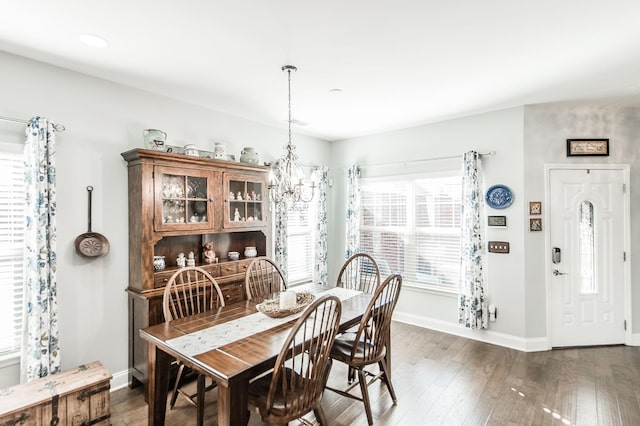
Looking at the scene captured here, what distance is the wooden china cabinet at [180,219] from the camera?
2.83 meters

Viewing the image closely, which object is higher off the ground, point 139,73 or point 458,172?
point 139,73

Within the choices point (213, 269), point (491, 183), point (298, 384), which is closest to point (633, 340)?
point (491, 183)

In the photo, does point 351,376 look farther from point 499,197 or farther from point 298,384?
point 499,197

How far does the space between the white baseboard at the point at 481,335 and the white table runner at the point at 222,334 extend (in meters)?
2.60

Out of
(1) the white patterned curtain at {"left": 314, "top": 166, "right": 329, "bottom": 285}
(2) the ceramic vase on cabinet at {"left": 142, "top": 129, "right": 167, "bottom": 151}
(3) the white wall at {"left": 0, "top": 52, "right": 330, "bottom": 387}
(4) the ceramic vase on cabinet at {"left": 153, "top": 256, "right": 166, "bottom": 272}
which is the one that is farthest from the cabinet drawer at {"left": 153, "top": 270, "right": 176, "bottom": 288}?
(1) the white patterned curtain at {"left": 314, "top": 166, "right": 329, "bottom": 285}

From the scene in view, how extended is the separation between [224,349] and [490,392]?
236 centimetres

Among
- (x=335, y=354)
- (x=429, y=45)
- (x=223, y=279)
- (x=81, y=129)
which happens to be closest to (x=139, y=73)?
(x=81, y=129)

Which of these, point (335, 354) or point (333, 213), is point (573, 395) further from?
point (333, 213)

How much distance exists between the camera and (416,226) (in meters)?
4.52

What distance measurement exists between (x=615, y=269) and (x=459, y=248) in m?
1.68

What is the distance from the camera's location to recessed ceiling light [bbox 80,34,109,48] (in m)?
2.18

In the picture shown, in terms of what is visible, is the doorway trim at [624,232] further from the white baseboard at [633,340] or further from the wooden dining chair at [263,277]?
the wooden dining chair at [263,277]

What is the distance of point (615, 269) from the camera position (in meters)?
3.69

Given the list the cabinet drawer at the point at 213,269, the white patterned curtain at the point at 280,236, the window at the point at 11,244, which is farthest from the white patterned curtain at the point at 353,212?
the window at the point at 11,244
